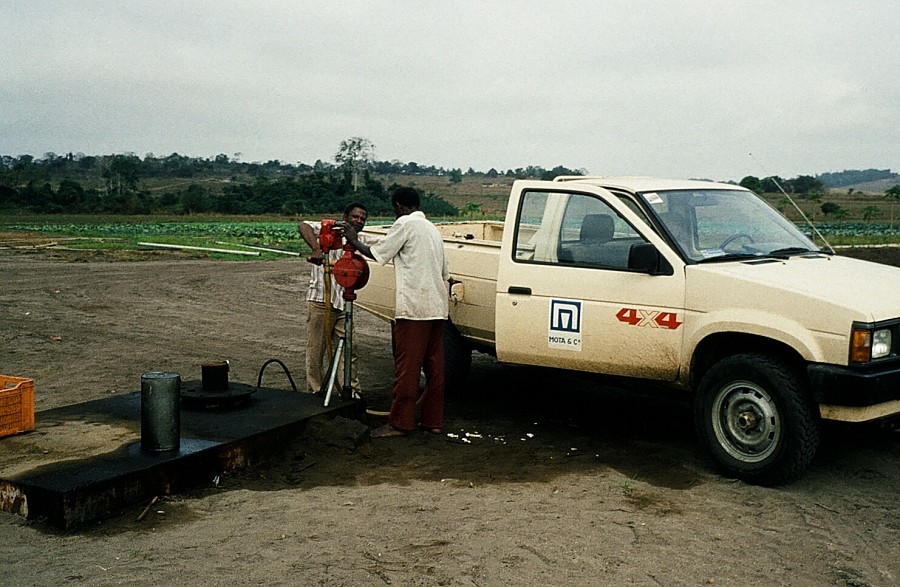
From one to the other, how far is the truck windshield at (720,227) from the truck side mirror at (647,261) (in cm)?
18

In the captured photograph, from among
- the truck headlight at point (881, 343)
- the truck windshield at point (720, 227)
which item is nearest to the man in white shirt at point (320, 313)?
the truck windshield at point (720, 227)

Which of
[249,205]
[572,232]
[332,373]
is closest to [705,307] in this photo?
[572,232]

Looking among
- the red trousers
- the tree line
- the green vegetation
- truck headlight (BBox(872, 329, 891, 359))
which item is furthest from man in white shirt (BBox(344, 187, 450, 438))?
the tree line

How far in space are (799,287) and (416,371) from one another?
2990 millimetres

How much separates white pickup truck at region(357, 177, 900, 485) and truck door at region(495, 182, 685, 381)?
11 mm

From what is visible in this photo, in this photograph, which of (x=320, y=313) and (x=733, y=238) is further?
(x=320, y=313)

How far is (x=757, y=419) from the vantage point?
6.12 meters

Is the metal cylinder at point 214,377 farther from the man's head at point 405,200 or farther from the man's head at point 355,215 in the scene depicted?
the man's head at point 405,200

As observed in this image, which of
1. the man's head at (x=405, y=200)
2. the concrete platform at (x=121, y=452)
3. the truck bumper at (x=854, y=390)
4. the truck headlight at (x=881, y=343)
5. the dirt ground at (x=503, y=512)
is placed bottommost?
the dirt ground at (x=503, y=512)

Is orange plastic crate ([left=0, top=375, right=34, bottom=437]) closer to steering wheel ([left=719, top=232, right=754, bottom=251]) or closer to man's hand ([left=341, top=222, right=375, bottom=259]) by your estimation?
man's hand ([left=341, top=222, right=375, bottom=259])

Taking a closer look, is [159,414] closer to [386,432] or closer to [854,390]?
[386,432]

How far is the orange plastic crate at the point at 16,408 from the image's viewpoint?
242 inches

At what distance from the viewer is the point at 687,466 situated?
6598 mm

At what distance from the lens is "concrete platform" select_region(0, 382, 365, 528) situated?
523 centimetres
